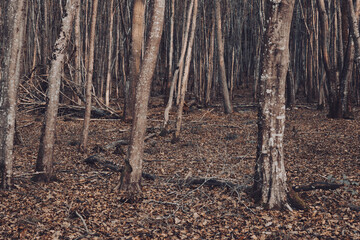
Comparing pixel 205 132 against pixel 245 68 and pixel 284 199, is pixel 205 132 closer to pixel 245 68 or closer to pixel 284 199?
pixel 284 199

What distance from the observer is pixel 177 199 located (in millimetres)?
4668

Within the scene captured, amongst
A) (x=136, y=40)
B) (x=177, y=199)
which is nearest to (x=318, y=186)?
(x=177, y=199)

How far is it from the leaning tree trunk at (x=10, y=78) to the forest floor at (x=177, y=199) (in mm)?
478

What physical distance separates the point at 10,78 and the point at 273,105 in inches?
136

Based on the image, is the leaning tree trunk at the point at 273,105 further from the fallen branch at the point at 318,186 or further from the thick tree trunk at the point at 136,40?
the thick tree trunk at the point at 136,40

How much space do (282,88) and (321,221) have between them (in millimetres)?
1669

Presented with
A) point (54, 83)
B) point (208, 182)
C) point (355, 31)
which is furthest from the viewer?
point (355, 31)

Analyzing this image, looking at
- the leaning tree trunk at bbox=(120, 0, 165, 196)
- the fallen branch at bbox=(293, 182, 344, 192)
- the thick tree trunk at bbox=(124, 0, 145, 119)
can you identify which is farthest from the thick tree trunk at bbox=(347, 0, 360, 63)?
the thick tree trunk at bbox=(124, 0, 145, 119)

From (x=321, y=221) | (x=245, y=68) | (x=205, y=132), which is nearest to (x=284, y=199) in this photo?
(x=321, y=221)

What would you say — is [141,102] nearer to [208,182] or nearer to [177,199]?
[177,199]

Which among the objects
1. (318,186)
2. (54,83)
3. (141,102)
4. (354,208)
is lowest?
(354,208)

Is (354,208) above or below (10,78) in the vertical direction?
below

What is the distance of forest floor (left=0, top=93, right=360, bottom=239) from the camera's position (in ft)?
12.2

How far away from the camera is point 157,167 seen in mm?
6273
